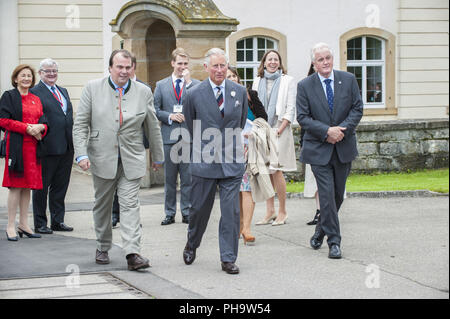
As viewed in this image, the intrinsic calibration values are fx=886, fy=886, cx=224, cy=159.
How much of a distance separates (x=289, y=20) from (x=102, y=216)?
48.7ft

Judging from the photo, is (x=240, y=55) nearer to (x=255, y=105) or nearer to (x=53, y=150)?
(x=53, y=150)

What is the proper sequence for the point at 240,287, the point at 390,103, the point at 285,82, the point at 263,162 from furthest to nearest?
1. the point at 390,103
2. the point at 285,82
3. the point at 263,162
4. the point at 240,287

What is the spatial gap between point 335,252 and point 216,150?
1.45m

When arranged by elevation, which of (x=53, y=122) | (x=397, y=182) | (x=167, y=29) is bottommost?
(x=397, y=182)

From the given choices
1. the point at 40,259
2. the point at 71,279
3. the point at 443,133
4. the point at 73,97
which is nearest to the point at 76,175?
the point at 73,97

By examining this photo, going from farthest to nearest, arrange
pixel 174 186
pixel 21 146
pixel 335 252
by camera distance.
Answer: pixel 174 186 → pixel 21 146 → pixel 335 252

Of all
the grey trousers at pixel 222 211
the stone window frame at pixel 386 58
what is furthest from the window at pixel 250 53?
the grey trousers at pixel 222 211

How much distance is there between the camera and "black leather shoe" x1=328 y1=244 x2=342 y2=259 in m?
7.96

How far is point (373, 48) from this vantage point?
23.6m

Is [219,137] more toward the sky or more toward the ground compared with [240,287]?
more toward the sky

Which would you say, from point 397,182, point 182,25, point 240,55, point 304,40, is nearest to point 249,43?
point 240,55

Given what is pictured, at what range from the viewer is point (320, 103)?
8.40 metres

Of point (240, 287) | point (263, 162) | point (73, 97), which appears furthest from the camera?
point (73, 97)

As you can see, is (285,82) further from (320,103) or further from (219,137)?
(219,137)
